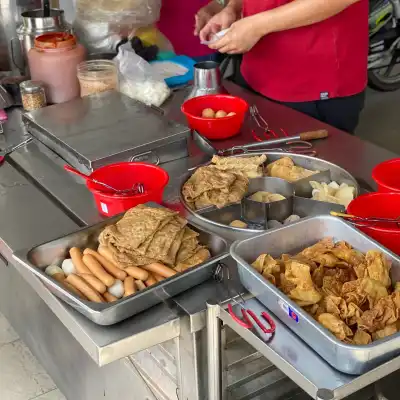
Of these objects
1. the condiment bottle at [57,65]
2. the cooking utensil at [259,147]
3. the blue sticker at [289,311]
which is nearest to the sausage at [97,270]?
the blue sticker at [289,311]

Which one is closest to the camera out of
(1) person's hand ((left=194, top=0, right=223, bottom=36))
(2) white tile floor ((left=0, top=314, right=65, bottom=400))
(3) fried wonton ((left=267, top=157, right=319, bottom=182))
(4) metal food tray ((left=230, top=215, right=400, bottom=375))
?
(4) metal food tray ((left=230, top=215, right=400, bottom=375))

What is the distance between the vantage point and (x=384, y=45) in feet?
13.3

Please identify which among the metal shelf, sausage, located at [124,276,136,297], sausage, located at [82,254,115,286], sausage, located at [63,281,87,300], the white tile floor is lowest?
the white tile floor

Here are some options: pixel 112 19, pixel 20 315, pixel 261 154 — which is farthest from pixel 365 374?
pixel 112 19

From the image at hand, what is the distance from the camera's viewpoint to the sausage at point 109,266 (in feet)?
3.44

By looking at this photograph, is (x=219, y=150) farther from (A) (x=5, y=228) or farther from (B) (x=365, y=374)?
(B) (x=365, y=374)

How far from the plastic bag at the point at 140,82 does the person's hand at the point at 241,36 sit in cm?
23

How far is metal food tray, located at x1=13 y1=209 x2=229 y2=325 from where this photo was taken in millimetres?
954

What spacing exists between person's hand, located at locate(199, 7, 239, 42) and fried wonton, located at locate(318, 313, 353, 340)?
1.15 metres

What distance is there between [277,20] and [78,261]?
0.93 metres

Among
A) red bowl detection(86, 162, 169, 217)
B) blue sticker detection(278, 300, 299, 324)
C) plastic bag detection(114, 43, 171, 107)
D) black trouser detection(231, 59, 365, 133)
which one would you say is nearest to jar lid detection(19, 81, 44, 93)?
plastic bag detection(114, 43, 171, 107)

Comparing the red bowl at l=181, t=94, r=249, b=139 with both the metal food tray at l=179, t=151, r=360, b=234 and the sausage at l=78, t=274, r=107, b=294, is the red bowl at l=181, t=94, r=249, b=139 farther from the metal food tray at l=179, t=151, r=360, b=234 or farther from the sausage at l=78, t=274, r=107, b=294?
the sausage at l=78, t=274, r=107, b=294

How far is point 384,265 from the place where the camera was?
0.96 metres

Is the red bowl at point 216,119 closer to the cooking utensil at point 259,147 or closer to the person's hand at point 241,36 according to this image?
the cooking utensil at point 259,147
